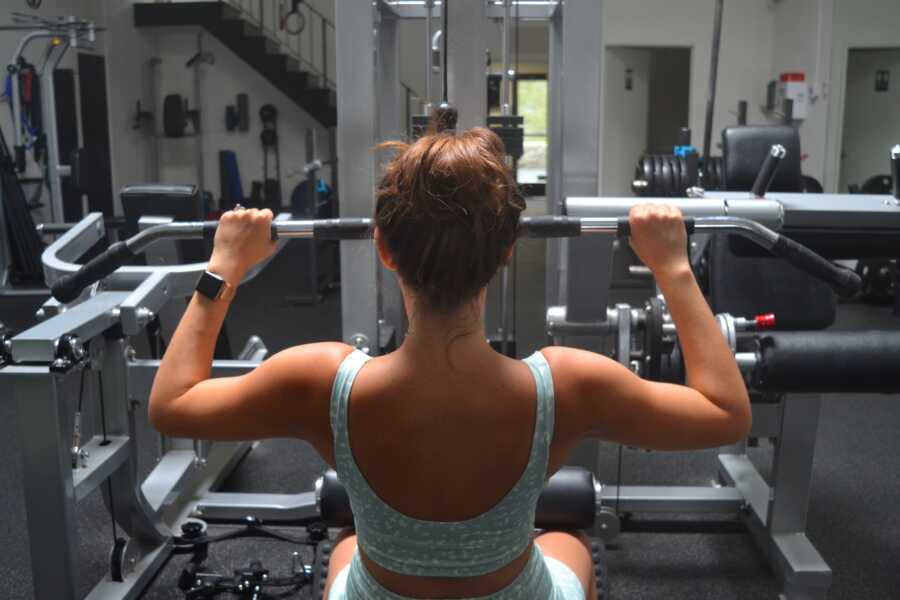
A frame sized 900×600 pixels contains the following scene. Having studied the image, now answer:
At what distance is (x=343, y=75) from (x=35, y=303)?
415 cm

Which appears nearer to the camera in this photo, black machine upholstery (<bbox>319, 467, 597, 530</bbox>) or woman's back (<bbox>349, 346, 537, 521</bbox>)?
woman's back (<bbox>349, 346, 537, 521</bbox>)

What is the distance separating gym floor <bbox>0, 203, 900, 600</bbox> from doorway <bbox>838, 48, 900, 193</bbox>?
15.2 ft

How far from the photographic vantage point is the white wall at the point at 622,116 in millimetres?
8383

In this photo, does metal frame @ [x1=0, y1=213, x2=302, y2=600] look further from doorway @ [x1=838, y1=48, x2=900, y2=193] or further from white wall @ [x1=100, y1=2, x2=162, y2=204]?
doorway @ [x1=838, y1=48, x2=900, y2=193]

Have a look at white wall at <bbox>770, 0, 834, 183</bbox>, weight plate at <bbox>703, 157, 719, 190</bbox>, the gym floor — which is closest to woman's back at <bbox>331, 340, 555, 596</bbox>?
the gym floor

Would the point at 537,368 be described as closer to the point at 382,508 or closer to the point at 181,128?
the point at 382,508

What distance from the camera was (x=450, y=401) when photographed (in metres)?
0.98

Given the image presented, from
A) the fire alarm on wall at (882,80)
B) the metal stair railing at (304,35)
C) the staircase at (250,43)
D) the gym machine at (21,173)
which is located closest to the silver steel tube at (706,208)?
the gym machine at (21,173)

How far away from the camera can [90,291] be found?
221cm

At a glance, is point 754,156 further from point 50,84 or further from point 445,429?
point 50,84

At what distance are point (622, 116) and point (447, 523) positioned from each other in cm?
800

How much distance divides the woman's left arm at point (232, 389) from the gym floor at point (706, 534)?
53.6 inches

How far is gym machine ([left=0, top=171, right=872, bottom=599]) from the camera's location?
1.30m

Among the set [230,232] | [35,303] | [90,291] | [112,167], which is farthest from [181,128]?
[230,232]
